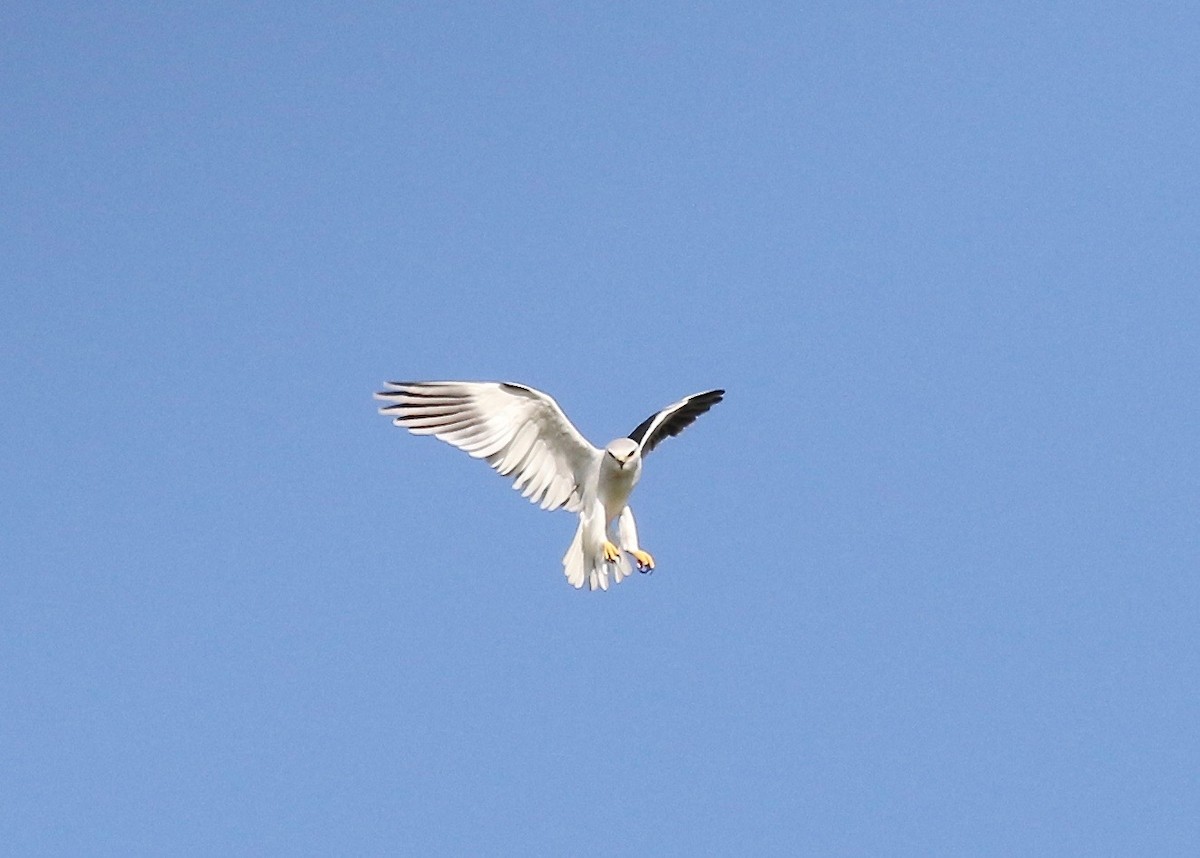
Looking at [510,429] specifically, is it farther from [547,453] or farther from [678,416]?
[678,416]

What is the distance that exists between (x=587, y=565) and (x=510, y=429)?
2.03 metres

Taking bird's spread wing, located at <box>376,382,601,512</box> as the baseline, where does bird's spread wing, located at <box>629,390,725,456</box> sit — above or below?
above

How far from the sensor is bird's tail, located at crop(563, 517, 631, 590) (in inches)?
1120

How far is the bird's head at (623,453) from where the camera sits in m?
27.5

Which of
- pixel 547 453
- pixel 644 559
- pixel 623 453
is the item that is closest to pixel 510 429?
pixel 547 453

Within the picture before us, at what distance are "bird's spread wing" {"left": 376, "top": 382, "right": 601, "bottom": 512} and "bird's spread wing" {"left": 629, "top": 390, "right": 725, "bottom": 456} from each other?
3.90 feet

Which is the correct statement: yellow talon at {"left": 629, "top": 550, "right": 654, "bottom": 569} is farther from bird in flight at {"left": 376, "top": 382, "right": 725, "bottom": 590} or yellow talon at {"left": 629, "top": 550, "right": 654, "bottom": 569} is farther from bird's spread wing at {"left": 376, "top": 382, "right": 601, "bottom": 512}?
bird's spread wing at {"left": 376, "top": 382, "right": 601, "bottom": 512}

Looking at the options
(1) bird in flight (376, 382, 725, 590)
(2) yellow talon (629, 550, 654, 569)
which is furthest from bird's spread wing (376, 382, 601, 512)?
(2) yellow talon (629, 550, 654, 569)

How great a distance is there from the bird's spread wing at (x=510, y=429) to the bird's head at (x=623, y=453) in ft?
2.26

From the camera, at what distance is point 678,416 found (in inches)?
1198

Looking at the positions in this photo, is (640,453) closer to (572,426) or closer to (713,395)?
(572,426)

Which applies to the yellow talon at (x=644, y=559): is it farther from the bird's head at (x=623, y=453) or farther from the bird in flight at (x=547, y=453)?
the bird's head at (x=623, y=453)

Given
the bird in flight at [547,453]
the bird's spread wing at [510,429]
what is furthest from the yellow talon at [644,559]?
the bird's spread wing at [510,429]

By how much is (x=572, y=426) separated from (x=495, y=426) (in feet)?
3.19
